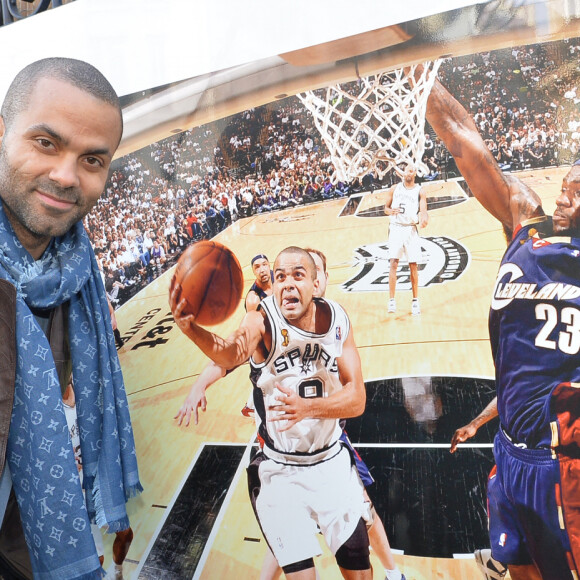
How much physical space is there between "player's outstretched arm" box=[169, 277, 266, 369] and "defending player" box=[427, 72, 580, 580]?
0.70 metres

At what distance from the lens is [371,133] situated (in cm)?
153

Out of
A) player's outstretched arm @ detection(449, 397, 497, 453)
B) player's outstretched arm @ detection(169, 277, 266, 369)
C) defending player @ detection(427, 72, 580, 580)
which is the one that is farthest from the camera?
player's outstretched arm @ detection(169, 277, 266, 369)

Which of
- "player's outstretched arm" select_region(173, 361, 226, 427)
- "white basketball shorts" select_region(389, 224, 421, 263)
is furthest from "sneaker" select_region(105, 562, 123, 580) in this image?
"white basketball shorts" select_region(389, 224, 421, 263)

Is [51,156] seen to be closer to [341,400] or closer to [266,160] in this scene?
[266,160]

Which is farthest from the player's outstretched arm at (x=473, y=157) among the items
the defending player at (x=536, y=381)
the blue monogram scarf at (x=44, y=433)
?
the blue monogram scarf at (x=44, y=433)

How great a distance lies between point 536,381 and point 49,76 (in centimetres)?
155

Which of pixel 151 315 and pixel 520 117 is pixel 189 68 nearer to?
pixel 151 315

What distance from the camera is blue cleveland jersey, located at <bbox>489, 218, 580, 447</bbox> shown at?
1300 mm

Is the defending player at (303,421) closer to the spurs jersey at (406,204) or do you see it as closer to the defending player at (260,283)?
the defending player at (260,283)

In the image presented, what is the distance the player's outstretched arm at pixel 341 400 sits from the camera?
153cm

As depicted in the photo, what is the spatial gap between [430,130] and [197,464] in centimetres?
125

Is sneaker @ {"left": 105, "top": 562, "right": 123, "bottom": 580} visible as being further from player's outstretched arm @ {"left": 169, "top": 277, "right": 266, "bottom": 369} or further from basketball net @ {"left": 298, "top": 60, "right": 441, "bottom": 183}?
basketball net @ {"left": 298, "top": 60, "right": 441, "bottom": 183}

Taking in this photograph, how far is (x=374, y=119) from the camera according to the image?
1.53 metres

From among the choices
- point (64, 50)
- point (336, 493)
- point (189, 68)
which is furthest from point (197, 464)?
point (64, 50)
